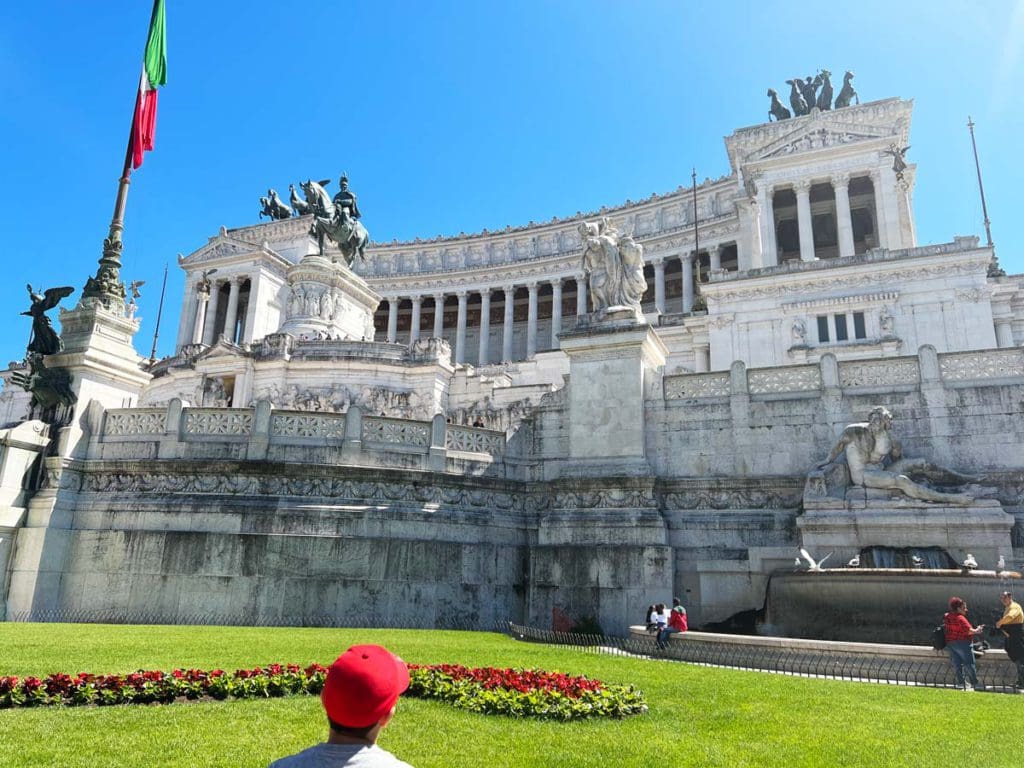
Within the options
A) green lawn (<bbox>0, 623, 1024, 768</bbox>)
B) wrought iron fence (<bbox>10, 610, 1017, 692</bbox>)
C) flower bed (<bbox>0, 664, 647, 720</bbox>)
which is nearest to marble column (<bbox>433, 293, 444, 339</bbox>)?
wrought iron fence (<bbox>10, 610, 1017, 692</bbox>)

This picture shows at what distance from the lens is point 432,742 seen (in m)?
7.12

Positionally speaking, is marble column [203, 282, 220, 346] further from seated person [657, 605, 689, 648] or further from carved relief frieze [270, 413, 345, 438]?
seated person [657, 605, 689, 648]

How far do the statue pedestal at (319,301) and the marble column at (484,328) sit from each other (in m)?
35.8

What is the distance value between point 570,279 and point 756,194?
2823cm

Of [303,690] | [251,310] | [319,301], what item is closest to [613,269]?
[303,690]

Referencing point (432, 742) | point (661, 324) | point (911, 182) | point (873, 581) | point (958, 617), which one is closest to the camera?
point (432, 742)

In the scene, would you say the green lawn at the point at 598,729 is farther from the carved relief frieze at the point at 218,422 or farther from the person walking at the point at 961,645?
the carved relief frieze at the point at 218,422

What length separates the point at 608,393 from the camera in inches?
834

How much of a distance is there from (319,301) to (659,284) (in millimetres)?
41430

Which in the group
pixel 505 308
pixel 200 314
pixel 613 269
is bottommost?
pixel 613 269

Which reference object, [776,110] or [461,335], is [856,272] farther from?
[461,335]

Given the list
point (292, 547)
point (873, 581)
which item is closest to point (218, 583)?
point (292, 547)

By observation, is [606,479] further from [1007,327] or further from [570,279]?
[570,279]

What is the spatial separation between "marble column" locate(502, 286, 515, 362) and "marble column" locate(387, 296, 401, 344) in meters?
13.9
